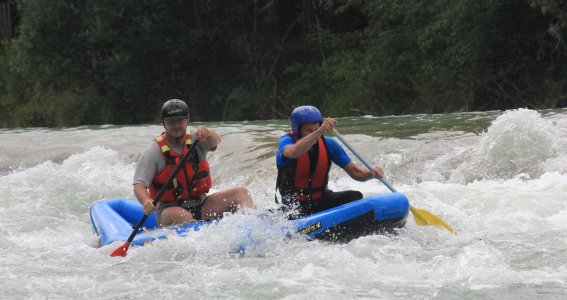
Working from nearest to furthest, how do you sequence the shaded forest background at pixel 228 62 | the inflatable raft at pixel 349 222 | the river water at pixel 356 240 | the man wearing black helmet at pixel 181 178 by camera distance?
1. the river water at pixel 356 240
2. the inflatable raft at pixel 349 222
3. the man wearing black helmet at pixel 181 178
4. the shaded forest background at pixel 228 62

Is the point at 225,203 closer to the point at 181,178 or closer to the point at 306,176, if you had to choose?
the point at 181,178

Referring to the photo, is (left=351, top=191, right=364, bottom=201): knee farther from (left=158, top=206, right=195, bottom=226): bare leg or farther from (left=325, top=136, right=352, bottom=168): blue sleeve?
(left=158, top=206, right=195, bottom=226): bare leg

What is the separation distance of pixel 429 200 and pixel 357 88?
1090cm

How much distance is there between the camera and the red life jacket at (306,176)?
5.47 meters

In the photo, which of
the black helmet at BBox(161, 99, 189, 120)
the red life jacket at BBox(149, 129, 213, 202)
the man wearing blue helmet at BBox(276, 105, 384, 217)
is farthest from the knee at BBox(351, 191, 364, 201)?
the black helmet at BBox(161, 99, 189, 120)

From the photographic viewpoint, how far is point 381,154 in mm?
8531

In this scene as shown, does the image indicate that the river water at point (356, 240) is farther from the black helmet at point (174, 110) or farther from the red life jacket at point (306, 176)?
the black helmet at point (174, 110)

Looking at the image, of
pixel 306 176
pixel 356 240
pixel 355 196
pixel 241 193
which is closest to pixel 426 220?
pixel 355 196

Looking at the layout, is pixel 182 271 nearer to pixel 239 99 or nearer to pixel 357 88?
pixel 357 88

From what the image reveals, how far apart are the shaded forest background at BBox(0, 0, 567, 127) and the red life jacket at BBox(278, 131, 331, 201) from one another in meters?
10.3

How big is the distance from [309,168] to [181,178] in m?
0.84

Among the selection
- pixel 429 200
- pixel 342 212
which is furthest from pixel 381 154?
pixel 342 212

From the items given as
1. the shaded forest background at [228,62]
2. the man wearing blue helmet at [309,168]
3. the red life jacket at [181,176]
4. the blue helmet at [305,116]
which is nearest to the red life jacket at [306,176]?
the man wearing blue helmet at [309,168]

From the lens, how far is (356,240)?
532 cm
